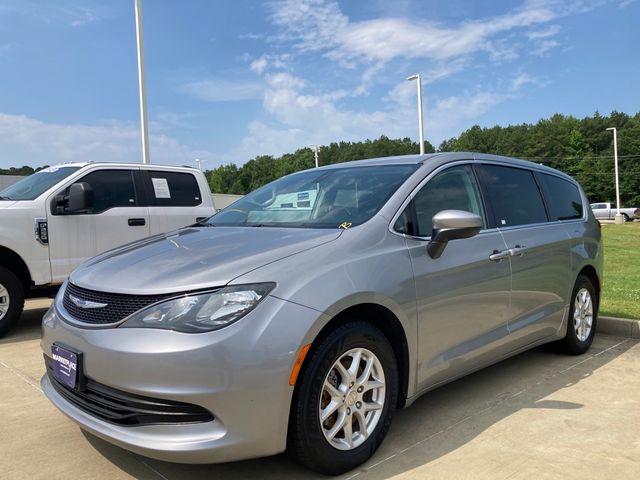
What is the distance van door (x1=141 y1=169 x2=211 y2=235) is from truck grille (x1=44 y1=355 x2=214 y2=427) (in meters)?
4.44

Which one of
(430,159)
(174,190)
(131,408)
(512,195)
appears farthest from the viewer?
(174,190)

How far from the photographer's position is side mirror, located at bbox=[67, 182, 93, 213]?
19.4ft

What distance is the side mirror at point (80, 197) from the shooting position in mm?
5918

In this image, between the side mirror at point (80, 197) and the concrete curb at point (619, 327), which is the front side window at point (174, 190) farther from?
the concrete curb at point (619, 327)

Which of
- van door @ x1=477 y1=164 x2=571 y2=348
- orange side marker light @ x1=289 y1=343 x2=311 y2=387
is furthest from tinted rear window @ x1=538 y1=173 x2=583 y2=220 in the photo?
orange side marker light @ x1=289 y1=343 x2=311 y2=387

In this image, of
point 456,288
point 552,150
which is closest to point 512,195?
point 456,288

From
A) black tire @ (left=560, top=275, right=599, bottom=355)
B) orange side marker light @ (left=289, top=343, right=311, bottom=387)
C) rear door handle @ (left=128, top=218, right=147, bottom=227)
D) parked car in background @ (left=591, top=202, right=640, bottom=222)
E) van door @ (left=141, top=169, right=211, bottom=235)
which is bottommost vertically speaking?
parked car in background @ (left=591, top=202, right=640, bottom=222)

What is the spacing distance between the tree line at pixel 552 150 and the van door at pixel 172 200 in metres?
66.1

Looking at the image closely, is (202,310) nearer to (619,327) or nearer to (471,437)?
(471,437)

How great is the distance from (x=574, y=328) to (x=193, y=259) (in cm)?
354

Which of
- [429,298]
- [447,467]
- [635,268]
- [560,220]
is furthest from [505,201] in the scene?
[635,268]

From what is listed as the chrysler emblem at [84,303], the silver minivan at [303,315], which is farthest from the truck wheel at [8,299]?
the chrysler emblem at [84,303]

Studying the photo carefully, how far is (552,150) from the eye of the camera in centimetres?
8500

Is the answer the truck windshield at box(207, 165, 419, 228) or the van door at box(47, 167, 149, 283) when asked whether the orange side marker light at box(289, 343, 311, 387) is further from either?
the van door at box(47, 167, 149, 283)
